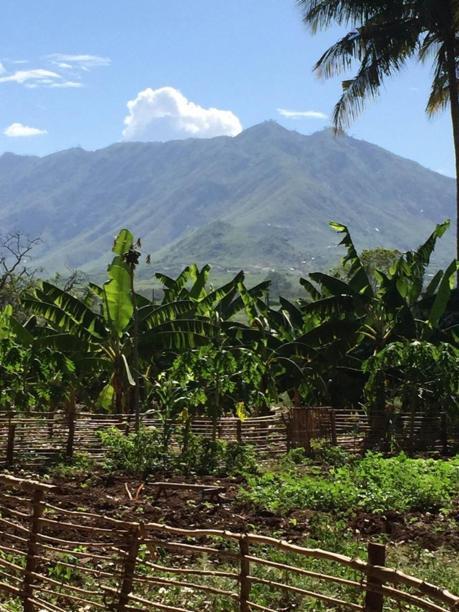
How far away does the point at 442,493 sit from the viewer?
10.4 m

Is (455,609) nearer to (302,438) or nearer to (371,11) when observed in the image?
(302,438)

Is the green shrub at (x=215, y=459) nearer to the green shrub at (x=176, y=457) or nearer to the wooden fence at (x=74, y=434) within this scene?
the green shrub at (x=176, y=457)

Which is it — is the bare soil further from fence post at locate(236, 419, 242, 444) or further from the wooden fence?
fence post at locate(236, 419, 242, 444)

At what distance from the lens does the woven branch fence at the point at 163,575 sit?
601 cm

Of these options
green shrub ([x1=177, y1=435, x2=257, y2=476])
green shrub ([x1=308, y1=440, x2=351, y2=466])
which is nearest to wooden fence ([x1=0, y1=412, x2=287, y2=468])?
green shrub ([x1=308, y1=440, x2=351, y2=466])

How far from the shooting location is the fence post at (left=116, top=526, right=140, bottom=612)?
6.39 meters

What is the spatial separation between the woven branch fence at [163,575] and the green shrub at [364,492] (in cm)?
174

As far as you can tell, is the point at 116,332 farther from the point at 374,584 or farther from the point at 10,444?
the point at 374,584

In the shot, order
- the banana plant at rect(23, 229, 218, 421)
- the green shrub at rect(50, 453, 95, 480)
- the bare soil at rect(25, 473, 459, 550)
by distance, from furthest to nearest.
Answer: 1. the banana plant at rect(23, 229, 218, 421)
2. the green shrub at rect(50, 453, 95, 480)
3. the bare soil at rect(25, 473, 459, 550)

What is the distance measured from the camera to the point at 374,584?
207 inches

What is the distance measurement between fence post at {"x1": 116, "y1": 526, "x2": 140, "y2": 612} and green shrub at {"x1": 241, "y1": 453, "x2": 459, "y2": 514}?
371 cm

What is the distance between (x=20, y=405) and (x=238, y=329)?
22.1 feet

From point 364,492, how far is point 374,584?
4976mm

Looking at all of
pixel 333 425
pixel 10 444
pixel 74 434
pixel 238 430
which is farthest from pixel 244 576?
pixel 333 425
